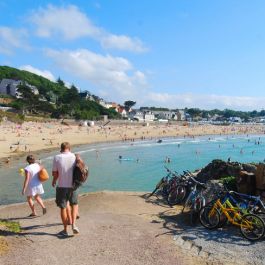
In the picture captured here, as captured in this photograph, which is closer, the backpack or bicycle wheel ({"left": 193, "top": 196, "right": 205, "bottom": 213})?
the backpack

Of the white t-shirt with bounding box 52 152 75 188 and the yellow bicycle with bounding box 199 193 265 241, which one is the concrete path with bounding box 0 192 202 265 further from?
the white t-shirt with bounding box 52 152 75 188

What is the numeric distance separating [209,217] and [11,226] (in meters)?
4.42

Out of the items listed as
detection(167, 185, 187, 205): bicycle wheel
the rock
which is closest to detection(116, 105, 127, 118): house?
detection(167, 185, 187, 205): bicycle wheel

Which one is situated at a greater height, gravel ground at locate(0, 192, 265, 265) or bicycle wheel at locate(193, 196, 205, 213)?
bicycle wheel at locate(193, 196, 205, 213)

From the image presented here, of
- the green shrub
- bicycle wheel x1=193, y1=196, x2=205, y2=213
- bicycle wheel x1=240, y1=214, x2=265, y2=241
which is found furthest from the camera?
the green shrub

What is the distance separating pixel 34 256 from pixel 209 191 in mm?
5075

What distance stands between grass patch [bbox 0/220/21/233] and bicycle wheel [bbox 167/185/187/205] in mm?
4834

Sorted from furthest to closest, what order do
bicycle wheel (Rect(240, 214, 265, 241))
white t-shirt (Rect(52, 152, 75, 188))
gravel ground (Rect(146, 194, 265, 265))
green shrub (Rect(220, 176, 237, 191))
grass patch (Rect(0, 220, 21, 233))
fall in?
1. green shrub (Rect(220, 176, 237, 191))
2. grass patch (Rect(0, 220, 21, 233))
3. white t-shirt (Rect(52, 152, 75, 188))
4. bicycle wheel (Rect(240, 214, 265, 241))
5. gravel ground (Rect(146, 194, 265, 265))

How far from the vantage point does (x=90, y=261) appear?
21.6 ft

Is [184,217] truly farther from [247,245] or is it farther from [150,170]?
[150,170]

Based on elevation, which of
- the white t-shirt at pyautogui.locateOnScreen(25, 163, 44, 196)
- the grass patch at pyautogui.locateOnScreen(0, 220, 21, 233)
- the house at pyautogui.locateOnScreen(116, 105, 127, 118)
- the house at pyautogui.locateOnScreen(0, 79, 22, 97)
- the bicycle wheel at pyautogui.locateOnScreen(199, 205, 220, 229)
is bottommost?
the grass patch at pyautogui.locateOnScreen(0, 220, 21, 233)

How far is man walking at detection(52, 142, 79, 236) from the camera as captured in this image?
7.75m

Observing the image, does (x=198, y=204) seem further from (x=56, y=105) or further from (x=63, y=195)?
(x=56, y=105)

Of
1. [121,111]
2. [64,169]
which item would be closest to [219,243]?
[64,169]
